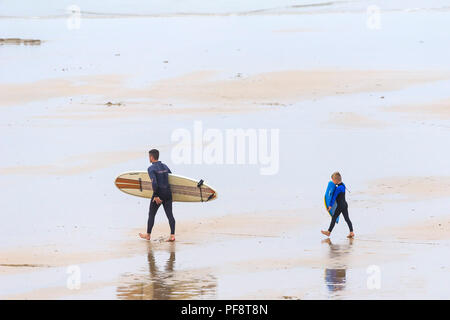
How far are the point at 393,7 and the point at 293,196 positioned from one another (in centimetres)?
3777

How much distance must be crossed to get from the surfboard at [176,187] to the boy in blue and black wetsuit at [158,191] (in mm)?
748

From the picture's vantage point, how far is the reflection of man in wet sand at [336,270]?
47.5ft

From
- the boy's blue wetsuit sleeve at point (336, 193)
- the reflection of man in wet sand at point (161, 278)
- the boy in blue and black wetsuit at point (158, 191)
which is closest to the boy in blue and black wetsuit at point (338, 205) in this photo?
the boy's blue wetsuit sleeve at point (336, 193)

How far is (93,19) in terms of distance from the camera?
58.5 metres

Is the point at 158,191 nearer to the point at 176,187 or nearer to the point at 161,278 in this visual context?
the point at 176,187

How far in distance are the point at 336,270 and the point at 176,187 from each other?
14.2 feet

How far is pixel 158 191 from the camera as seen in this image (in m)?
17.9

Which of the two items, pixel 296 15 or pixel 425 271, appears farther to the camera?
pixel 296 15

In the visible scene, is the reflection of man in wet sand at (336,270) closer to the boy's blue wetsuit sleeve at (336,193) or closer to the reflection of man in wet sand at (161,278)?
the boy's blue wetsuit sleeve at (336,193)

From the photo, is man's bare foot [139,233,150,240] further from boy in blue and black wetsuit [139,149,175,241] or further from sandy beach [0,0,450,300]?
sandy beach [0,0,450,300]

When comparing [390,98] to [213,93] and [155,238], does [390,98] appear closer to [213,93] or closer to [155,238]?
[213,93]

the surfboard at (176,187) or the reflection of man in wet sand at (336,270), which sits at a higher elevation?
the surfboard at (176,187)

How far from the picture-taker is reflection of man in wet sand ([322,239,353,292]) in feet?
47.5

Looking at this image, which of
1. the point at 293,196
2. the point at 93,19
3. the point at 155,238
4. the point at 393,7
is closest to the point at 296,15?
the point at 393,7
